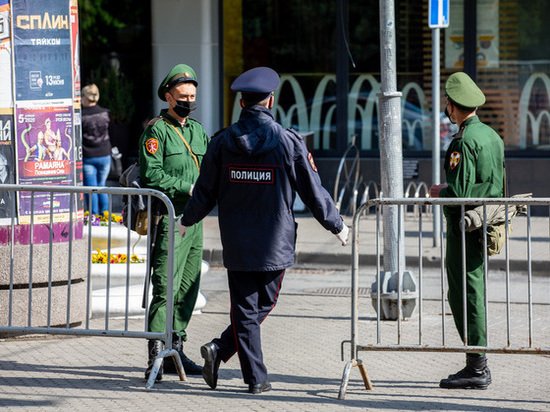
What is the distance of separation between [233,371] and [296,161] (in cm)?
154

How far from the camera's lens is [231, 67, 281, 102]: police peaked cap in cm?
574

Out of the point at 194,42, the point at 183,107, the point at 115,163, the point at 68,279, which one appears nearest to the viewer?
the point at 183,107

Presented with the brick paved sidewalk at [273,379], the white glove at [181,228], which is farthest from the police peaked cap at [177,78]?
the brick paved sidewalk at [273,379]

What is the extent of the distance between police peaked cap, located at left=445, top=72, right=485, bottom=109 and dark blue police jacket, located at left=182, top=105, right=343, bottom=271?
97 centimetres

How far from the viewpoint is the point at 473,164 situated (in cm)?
595

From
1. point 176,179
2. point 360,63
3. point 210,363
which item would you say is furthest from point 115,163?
point 210,363

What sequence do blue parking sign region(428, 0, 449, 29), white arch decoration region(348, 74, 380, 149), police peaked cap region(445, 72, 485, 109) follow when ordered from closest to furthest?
police peaked cap region(445, 72, 485, 109) < blue parking sign region(428, 0, 449, 29) < white arch decoration region(348, 74, 380, 149)

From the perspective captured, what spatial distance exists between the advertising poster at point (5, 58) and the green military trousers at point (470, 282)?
3066 mm

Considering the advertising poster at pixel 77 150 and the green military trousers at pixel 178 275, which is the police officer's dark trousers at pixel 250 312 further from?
the advertising poster at pixel 77 150

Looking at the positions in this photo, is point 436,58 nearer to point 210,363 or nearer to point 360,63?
point 360,63

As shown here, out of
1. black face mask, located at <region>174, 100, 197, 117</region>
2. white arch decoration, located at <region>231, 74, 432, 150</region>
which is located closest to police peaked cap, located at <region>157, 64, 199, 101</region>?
black face mask, located at <region>174, 100, 197, 117</region>

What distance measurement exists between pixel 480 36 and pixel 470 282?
9.61m

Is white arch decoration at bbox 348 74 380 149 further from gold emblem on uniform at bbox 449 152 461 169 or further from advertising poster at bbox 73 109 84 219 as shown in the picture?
gold emblem on uniform at bbox 449 152 461 169

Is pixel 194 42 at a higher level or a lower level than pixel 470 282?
higher
